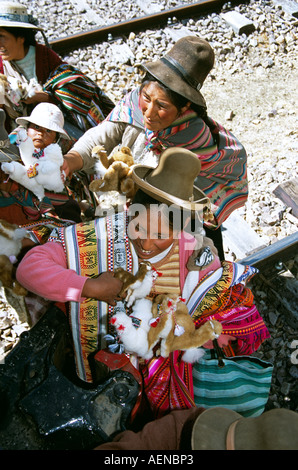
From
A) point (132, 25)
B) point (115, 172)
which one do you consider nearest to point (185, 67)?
point (115, 172)

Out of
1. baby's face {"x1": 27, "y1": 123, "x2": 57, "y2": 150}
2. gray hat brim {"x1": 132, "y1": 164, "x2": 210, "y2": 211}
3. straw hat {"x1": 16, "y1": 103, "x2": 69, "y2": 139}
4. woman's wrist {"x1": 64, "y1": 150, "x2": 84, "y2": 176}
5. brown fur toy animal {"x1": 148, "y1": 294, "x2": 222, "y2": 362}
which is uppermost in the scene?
gray hat brim {"x1": 132, "y1": 164, "x2": 210, "y2": 211}

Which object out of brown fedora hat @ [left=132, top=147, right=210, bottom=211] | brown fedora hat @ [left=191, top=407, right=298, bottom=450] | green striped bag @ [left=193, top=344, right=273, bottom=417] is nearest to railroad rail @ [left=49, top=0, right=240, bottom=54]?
brown fedora hat @ [left=132, top=147, right=210, bottom=211]

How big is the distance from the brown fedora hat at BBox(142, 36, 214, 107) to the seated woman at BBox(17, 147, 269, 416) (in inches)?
23.4

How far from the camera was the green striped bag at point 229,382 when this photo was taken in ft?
7.40

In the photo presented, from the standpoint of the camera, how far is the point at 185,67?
2250mm

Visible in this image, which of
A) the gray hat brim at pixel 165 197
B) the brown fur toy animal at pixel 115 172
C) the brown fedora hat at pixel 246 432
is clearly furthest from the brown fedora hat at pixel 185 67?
the brown fedora hat at pixel 246 432

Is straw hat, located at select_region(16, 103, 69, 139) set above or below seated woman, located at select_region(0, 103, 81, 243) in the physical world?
above

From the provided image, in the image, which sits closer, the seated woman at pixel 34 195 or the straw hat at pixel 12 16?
the seated woman at pixel 34 195

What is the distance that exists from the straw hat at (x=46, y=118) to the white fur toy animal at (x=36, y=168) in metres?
0.13

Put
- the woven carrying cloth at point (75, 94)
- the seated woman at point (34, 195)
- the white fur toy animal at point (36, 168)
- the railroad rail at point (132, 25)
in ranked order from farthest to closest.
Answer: the railroad rail at point (132, 25)
the woven carrying cloth at point (75, 94)
the seated woman at point (34, 195)
the white fur toy animal at point (36, 168)

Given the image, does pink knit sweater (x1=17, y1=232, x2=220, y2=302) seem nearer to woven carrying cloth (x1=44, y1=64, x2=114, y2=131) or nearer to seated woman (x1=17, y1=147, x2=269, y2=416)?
seated woman (x1=17, y1=147, x2=269, y2=416)

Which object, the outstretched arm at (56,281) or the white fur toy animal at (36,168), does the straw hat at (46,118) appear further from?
the outstretched arm at (56,281)

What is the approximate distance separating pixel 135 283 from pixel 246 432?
98 centimetres

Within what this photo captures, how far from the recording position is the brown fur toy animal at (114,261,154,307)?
1996 mm
